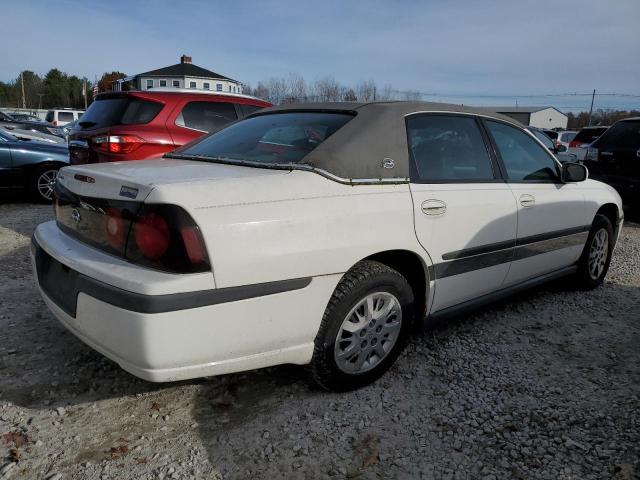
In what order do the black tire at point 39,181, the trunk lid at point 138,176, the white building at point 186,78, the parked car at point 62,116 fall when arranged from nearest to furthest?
the trunk lid at point 138,176, the black tire at point 39,181, the parked car at point 62,116, the white building at point 186,78

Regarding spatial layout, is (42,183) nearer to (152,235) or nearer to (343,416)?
(152,235)

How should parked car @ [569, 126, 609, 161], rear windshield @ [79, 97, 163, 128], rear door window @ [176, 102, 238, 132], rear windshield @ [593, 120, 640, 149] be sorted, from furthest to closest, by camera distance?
1. parked car @ [569, 126, 609, 161]
2. rear windshield @ [593, 120, 640, 149]
3. rear door window @ [176, 102, 238, 132]
4. rear windshield @ [79, 97, 163, 128]

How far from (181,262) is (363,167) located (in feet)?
3.52

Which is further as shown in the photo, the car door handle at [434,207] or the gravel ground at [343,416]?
the car door handle at [434,207]

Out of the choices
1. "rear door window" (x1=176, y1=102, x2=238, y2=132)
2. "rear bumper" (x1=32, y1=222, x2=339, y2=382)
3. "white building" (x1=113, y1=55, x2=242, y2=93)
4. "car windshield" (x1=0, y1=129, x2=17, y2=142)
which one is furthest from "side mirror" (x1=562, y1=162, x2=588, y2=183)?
"white building" (x1=113, y1=55, x2=242, y2=93)

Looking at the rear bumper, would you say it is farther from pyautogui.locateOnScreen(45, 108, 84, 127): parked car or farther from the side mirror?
pyautogui.locateOnScreen(45, 108, 84, 127): parked car

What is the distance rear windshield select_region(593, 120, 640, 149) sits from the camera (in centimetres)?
757

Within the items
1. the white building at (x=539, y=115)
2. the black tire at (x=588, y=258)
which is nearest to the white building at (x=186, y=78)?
the white building at (x=539, y=115)

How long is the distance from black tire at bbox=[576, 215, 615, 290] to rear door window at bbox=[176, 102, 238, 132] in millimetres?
3993

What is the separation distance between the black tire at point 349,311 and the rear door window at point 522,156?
134cm

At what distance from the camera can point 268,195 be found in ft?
7.31

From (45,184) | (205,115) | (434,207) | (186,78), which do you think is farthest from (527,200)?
(186,78)

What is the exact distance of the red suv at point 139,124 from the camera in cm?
552

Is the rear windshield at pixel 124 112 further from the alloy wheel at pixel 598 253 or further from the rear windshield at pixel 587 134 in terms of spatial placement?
the rear windshield at pixel 587 134
